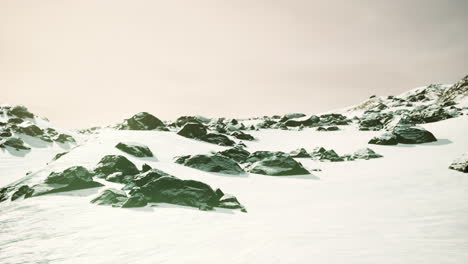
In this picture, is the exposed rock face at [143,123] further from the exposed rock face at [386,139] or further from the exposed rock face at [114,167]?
the exposed rock face at [386,139]

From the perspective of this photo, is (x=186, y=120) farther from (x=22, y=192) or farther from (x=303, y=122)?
(x=22, y=192)

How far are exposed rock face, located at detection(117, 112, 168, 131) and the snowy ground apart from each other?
1316 cm

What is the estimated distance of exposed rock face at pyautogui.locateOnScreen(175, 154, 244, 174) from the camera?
1282cm

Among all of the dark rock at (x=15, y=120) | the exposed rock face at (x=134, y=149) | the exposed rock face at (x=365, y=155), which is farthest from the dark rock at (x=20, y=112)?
the exposed rock face at (x=365, y=155)

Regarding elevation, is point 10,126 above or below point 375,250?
A: above

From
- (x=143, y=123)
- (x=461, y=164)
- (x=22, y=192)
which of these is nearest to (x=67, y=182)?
(x=22, y=192)

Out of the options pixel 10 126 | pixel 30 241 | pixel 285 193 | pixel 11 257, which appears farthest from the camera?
pixel 10 126

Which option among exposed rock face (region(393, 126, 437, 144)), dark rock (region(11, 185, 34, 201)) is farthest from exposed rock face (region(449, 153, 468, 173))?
dark rock (region(11, 185, 34, 201))

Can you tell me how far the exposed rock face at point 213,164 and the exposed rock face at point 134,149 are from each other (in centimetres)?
207

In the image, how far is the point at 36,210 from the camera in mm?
7812

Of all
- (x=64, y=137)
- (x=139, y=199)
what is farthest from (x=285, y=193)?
(x=64, y=137)

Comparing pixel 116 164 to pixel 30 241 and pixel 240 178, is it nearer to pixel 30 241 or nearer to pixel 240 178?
pixel 240 178

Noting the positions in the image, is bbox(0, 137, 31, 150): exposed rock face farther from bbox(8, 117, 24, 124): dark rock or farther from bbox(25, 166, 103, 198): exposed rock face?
bbox(25, 166, 103, 198): exposed rock face

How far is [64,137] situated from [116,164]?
91.5 feet
